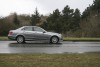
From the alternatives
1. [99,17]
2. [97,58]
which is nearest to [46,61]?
Answer: [97,58]

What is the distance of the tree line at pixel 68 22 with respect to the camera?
170 feet

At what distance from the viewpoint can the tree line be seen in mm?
51900

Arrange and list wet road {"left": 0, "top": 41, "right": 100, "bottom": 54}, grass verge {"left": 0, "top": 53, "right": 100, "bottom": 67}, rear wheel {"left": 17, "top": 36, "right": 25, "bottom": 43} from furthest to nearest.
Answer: rear wheel {"left": 17, "top": 36, "right": 25, "bottom": 43}
wet road {"left": 0, "top": 41, "right": 100, "bottom": 54}
grass verge {"left": 0, "top": 53, "right": 100, "bottom": 67}

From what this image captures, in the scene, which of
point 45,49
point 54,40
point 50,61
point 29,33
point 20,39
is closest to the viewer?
point 50,61

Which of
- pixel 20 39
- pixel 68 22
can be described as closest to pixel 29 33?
pixel 20 39

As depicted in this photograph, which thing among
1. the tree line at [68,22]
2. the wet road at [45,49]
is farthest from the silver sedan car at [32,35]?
the tree line at [68,22]

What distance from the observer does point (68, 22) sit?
68.2 m

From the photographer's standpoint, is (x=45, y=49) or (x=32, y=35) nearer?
(x=45, y=49)

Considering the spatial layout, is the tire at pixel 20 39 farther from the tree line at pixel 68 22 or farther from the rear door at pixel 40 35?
the tree line at pixel 68 22

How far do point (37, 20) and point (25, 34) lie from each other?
162ft

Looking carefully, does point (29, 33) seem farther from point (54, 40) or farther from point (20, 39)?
point (54, 40)

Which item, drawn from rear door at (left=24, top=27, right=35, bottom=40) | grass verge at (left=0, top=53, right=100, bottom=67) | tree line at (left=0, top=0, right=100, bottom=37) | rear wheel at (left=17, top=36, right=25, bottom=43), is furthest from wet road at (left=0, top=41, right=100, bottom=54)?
tree line at (left=0, top=0, right=100, bottom=37)

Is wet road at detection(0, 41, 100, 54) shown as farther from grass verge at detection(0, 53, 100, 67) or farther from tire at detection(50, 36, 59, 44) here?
tire at detection(50, 36, 59, 44)

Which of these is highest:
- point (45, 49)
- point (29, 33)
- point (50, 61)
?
point (29, 33)
